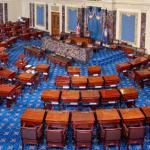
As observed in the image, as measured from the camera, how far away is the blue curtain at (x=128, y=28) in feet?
78.9

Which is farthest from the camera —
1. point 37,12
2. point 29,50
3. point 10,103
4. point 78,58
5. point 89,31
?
point 37,12

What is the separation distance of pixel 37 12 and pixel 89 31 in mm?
8016

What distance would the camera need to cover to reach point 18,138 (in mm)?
12562

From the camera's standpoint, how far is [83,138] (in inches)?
456

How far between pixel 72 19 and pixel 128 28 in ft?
22.2

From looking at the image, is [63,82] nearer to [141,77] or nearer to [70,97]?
[70,97]

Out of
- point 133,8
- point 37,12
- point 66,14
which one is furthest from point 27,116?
point 37,12

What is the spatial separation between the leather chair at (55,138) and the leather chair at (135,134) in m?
→ 2.16

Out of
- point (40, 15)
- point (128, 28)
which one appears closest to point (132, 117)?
point (128, 28)

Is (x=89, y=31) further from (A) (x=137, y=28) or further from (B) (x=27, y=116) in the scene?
(B) (x=27, y=116)

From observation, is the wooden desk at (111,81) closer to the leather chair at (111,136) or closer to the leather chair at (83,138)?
the leather chair at (111,136)

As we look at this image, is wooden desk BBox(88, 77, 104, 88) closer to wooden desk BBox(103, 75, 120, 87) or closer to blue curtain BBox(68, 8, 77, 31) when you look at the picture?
wooden desk BBox(103, 75, 120, 87)

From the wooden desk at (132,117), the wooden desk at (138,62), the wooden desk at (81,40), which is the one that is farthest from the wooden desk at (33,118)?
the wooden desk at (81,40)

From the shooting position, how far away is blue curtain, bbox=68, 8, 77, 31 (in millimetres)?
29341
